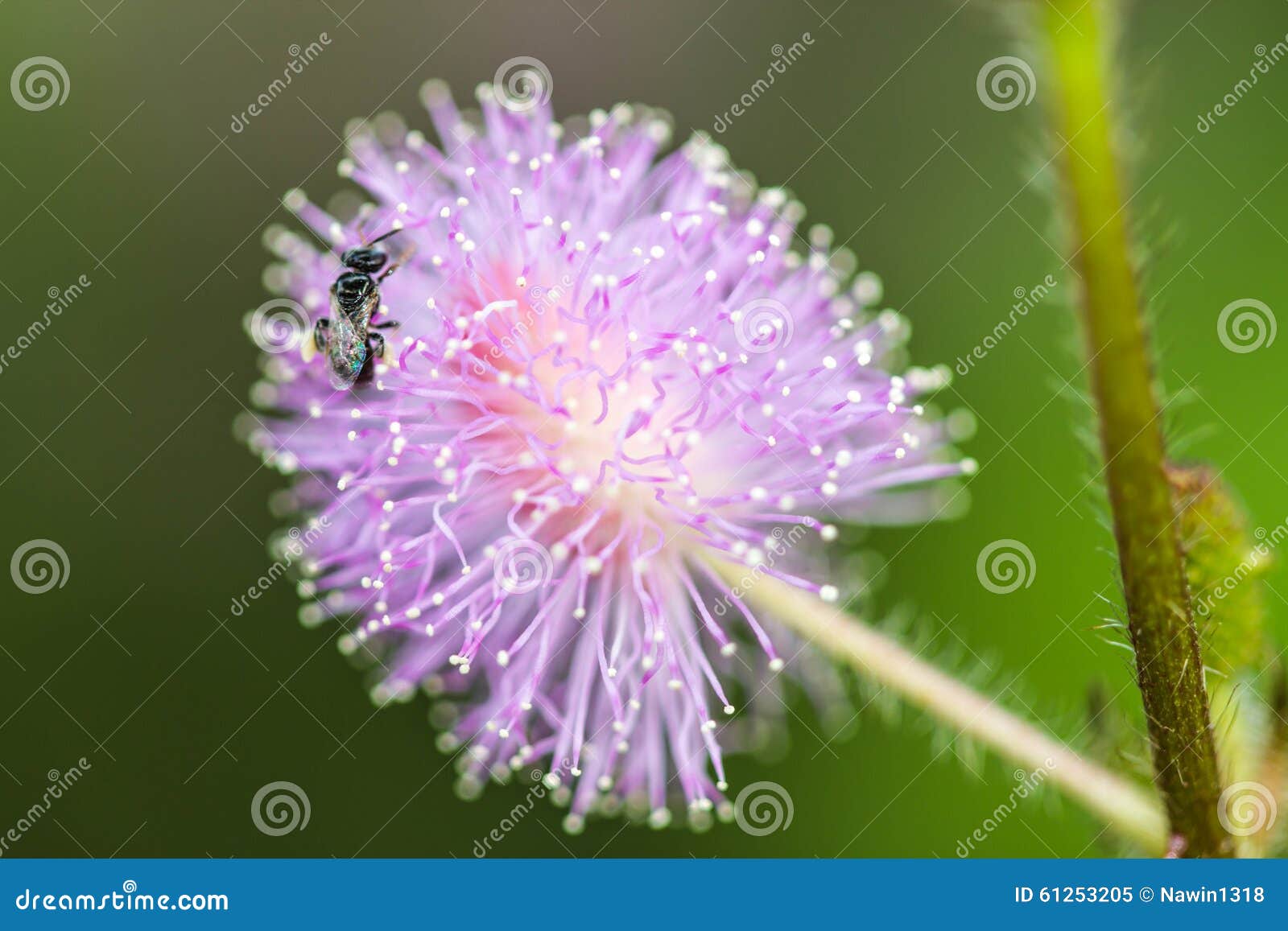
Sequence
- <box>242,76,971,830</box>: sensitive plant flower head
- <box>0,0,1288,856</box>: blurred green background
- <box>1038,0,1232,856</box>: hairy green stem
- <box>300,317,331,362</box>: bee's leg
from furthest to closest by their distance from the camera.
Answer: <box>0,0,1288,856</box>: blurred green background, <box>300,317,331,362</box>: bee's leg, <box>242,76,971,830</box>: sensitive plant flower head, <box>1038,0,1232,856</box>: hairy green stem

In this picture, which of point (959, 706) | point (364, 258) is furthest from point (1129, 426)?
point (364, 258)

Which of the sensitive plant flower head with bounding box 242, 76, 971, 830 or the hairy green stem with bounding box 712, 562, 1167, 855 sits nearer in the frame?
the hairy green stem with bounding box 712, 562, 1167, 855

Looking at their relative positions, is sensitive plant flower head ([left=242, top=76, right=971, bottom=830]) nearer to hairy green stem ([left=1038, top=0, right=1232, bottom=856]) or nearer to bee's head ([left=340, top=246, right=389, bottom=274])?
bee's head ([left=340, top=246, right=389, bottom=274])

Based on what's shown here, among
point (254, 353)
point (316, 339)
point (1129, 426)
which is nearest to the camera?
point (1129, 426)

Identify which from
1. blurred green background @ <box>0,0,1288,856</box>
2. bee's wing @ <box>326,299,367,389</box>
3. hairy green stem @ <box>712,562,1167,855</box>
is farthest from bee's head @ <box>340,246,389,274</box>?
blurred green background @ <box>0,0,1288,856</box>

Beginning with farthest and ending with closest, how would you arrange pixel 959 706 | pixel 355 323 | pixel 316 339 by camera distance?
pixel 316 339
pixel 355 323
pixel 959 706

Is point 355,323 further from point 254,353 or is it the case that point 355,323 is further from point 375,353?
point 254,353

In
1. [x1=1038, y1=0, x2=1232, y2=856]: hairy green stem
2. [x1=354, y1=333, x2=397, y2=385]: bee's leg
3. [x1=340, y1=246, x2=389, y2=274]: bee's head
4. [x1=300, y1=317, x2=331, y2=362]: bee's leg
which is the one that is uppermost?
[x1=1038, y1=0, x2=1232, y2=856]: hairy green stem
